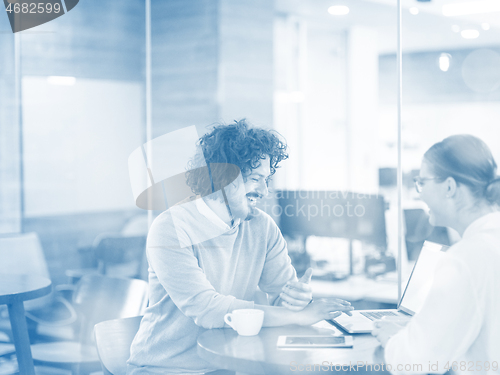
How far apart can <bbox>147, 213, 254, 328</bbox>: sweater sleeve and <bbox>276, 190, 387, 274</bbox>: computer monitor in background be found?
1.52 m

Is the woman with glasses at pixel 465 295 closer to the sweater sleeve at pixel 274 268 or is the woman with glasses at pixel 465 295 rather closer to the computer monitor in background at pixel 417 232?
the sweater sleeve at pixel 274 268

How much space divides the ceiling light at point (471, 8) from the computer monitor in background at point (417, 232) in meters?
1.07

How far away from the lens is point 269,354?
1.33 metres

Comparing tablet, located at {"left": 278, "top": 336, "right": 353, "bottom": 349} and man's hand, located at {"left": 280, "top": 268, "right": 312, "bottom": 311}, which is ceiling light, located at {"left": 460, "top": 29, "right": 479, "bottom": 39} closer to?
man's hand, located at {"left": 280, "top": 268, "right": 312, "bottom": 311}

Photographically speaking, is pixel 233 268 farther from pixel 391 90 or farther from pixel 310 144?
pixel 310 144

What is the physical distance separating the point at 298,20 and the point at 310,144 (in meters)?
0.91

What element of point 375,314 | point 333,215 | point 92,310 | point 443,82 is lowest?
point 92,310

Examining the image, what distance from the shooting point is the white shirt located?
45.3 inches

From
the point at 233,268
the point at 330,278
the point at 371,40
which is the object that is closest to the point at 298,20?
the point at 371,40

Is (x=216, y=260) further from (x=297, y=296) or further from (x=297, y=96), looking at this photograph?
(x=297, y=96)

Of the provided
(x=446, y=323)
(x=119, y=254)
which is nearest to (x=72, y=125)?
(x=119, y=254)

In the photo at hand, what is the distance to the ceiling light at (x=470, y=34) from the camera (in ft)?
8.93

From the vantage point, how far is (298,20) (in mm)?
3717

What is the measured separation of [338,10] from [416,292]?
231 cm
